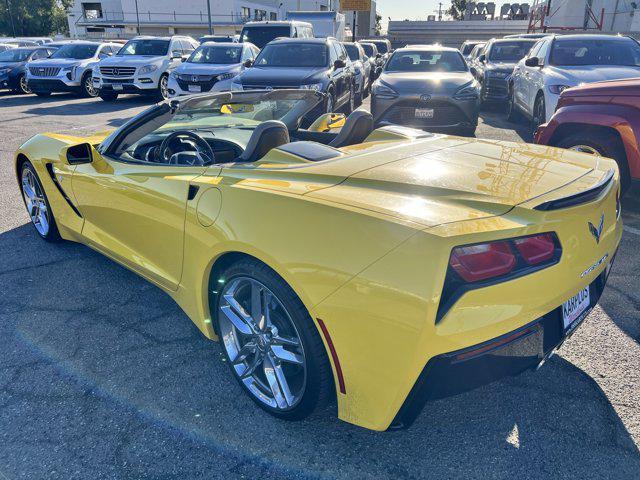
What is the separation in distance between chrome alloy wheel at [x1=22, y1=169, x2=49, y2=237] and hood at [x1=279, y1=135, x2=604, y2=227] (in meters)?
3.00

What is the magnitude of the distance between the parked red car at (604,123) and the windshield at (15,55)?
17.4m

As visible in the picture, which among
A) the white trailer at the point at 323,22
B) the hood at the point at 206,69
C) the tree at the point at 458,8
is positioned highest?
the tree at the point at 458,8

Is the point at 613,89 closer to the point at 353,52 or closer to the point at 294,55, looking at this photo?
the point at 294,55

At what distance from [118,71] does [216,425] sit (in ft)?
43.6

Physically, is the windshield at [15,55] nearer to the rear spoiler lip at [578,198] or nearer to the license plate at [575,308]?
the rear spoiler lip at [578,198]

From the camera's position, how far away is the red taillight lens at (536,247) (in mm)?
1729

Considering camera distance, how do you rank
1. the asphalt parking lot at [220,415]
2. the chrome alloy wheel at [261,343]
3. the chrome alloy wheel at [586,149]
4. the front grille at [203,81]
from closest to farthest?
the asphalt parking lot at [220,415] → the chrome alloy wheel at [261,343] → the chrome alloy wheel at [586,149] → the front grille at [203,81]

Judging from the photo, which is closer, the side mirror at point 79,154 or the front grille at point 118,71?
the side mirror at point 79,154

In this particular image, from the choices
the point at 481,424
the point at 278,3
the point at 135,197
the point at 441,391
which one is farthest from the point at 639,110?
the point at 278,3

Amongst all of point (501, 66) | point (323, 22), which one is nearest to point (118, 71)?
point (501, 66)

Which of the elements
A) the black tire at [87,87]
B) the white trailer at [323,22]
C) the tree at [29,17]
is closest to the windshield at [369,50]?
the white trailer at [323,22]

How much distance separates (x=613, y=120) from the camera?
4.53 metres

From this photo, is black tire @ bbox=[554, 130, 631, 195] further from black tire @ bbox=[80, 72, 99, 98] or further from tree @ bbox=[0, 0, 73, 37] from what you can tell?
tree @ bbox=[0, 0, 73, 37]

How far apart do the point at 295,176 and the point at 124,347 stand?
1.51m
